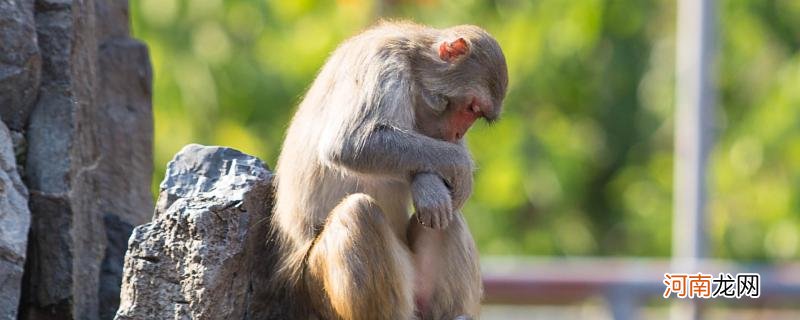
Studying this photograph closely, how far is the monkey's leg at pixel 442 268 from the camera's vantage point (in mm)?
6359

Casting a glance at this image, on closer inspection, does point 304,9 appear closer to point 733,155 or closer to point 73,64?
point 733,155

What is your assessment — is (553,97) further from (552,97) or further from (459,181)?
(459,181)

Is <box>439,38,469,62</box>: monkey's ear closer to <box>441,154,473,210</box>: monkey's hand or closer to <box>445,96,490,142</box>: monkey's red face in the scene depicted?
<box>445,96,490,142</box>: monkey's red face

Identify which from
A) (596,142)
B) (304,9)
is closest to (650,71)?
(596,142)

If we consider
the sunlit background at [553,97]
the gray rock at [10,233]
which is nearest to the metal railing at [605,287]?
the gray rock at [10,233]

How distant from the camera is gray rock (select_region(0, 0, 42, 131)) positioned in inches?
239

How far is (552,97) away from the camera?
18453 millimetres

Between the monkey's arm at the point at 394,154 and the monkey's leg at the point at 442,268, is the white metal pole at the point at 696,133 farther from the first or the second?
the monkey's arm at the point at 394,154

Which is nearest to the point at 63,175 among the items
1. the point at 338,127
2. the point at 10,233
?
the point at 10,233

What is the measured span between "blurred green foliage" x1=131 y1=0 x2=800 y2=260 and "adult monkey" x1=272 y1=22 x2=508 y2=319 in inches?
387

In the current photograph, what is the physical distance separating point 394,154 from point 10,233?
165 centimetres

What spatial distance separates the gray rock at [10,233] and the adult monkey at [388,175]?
1.10 meters

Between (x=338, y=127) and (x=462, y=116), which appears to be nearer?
(x=338, y=127)

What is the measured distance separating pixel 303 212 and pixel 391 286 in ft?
1.82
